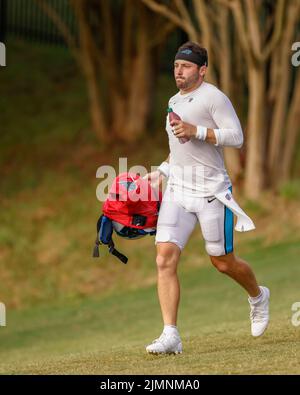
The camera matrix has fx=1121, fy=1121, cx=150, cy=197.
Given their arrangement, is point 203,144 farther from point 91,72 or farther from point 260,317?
point 91,72

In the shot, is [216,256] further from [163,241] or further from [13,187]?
[13,187]

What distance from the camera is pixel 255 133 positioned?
19.8 meters

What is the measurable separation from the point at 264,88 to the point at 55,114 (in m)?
6.51

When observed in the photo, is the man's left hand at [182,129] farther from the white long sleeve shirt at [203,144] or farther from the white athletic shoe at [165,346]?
the white athletic shoe at [165,346]

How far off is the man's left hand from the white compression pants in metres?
0.62

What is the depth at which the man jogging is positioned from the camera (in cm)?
857

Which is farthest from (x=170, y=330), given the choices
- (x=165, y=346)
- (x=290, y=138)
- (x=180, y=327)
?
(x=290, y=138)

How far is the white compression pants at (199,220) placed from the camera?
8727mm

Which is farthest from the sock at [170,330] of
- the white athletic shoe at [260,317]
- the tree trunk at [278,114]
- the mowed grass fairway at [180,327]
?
the tree trunk at [278,114]

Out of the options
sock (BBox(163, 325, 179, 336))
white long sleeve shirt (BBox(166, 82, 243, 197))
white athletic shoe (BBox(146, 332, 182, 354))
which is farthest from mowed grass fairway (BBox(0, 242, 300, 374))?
white long sleeve shirt (BBox(166, 82, 243, 197))

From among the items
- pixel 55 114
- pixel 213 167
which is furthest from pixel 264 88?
pixel 213 167

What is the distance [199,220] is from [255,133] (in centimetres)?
1114

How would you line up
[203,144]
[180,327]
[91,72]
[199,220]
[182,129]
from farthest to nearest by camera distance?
[91,72] < [180,327] < [199,220] < [203,144] < [182,129]

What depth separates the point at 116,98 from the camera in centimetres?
2341
